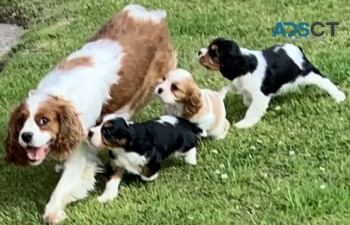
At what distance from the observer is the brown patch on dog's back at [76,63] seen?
A: 4957 millimetres

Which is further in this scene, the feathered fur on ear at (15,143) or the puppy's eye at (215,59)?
the puppy's eye at (215,59)

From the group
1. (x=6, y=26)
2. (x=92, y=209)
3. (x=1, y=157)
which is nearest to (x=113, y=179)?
(x=92, y=209)

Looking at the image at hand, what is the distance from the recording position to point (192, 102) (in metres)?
5.05

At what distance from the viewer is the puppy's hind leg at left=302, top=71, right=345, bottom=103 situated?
5.64 metres

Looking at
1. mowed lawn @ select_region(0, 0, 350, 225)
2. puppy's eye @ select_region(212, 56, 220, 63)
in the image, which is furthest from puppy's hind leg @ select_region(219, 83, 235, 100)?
puppy's eye @ select_region(212, 56, 220, 63)

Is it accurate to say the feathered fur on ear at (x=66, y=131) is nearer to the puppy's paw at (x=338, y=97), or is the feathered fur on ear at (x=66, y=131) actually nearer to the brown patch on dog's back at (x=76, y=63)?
the brown patch on dog's back at (x=76, y=63)

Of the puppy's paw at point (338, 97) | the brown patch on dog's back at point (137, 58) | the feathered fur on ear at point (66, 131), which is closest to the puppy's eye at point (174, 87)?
the brown patch on dog's back at point (137, 58)

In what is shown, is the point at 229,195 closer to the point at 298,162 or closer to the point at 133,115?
the point at 298,162

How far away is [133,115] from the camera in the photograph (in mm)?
5430

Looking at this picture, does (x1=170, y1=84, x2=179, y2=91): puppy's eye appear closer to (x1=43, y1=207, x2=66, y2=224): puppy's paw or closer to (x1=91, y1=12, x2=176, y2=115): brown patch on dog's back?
(x1=91, y1=12, x2=176, y2=115): brown patch on dog's back

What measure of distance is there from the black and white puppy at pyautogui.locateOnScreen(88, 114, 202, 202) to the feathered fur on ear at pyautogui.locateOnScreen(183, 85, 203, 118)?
6 centimetres

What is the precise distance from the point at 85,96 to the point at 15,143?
0.48m

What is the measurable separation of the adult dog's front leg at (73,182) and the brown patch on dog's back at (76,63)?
479 millimetres

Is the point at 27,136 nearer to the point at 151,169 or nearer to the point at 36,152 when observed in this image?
the point at 36,152
